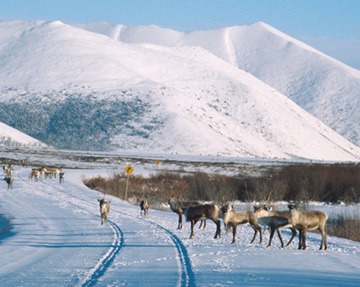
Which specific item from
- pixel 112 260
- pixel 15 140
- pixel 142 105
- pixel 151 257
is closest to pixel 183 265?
pixel 151 257

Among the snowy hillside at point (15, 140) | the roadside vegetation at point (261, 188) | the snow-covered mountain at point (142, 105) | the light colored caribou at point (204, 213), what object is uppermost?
the snow-covered mountain at point (142, 105)

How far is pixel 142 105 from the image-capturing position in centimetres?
12688

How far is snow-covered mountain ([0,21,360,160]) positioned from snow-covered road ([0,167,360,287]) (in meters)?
86.8

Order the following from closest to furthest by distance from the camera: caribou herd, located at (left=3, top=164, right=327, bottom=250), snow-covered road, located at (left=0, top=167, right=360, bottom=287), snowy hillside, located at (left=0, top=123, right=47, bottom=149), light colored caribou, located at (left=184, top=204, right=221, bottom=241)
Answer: snow-covered road, located at (left=0, top=167, right=360, bottom=287) < caribou herd, located at (left=3, top=164, right=327, bottom=250) < light colored caribou, located at (left=184, top=204, right=221, bottom=241) < snowy hillside, located at (left=0, top=123, right=47, bottom=149)

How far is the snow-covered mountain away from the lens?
116 meters

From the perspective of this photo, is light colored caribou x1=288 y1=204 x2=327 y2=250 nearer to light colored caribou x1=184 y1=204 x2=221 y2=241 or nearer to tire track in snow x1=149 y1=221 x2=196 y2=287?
light colored caribou x1=184 y1=204 x2=221 y2=241

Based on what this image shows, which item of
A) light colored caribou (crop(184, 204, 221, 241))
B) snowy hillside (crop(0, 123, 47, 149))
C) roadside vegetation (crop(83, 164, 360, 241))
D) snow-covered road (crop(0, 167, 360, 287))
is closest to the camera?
snow-covered road (crop(0, 167, 360, 287))

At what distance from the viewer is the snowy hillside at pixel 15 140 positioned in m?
106

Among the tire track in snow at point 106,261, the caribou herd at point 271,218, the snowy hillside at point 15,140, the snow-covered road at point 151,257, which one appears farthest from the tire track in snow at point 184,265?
the snowy hillside at point 15,140

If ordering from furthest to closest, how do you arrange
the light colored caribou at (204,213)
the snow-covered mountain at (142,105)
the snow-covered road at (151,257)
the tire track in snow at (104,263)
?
the snow-covered mountain at (142,105) < the light colored caribou at (204,213) < the snow-covered road at (151,257) < the tire track in snow at (104,263)

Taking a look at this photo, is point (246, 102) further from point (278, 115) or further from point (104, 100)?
point (104, 100)

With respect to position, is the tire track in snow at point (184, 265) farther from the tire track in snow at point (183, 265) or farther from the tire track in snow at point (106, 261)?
the tire track in snow at point (106, 261)

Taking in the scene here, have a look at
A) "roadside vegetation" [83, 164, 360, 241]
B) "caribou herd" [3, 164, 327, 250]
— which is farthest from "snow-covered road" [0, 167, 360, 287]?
"roadside vegetation" [83, 164, 360, 241]

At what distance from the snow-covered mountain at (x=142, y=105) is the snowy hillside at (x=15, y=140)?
5706 millimetres
